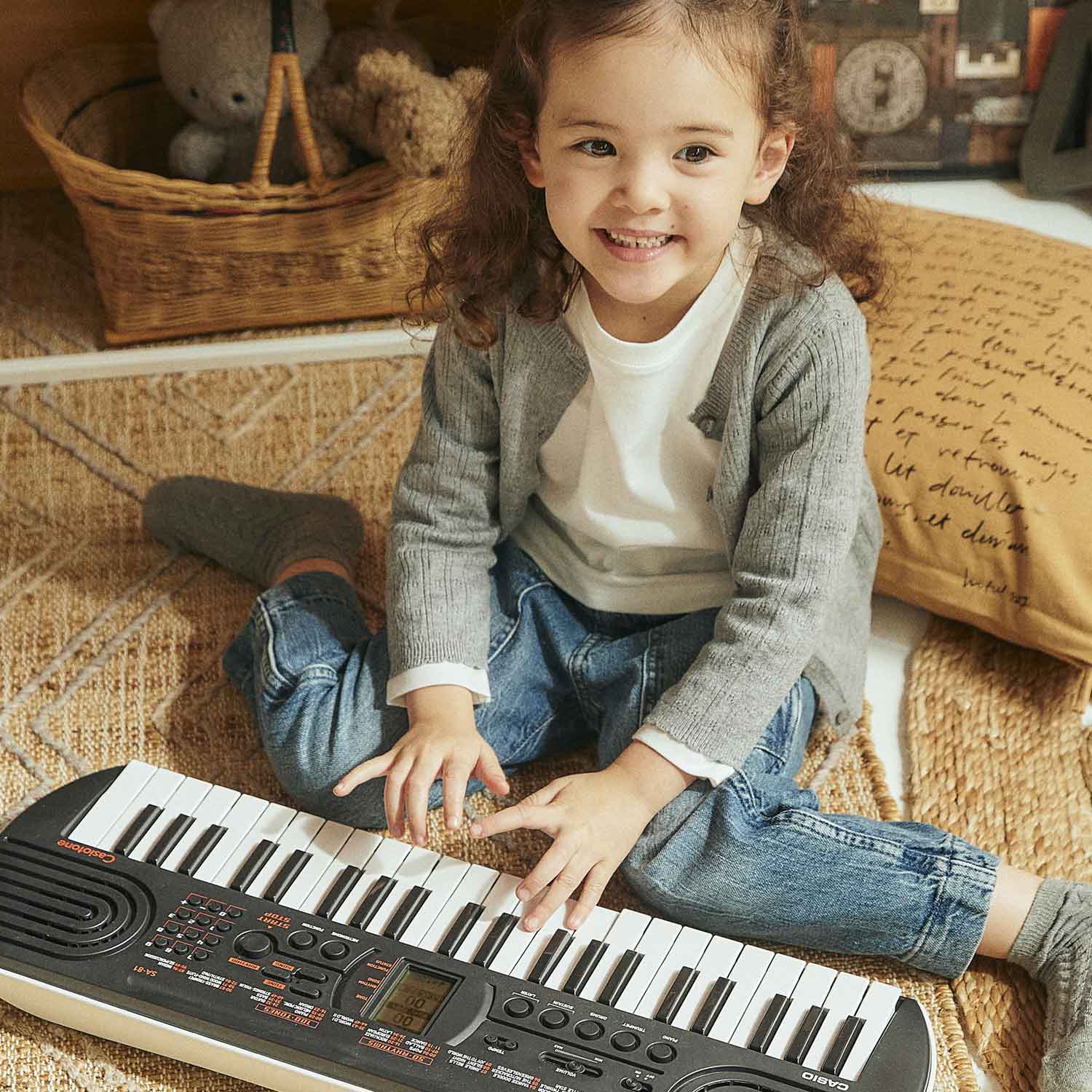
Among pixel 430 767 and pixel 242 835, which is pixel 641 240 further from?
pixel 242 835

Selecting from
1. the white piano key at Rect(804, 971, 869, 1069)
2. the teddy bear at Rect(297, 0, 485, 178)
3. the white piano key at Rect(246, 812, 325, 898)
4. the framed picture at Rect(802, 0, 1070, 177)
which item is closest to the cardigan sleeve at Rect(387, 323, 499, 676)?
the white piano key at Rect(246, 812, 325, 898)

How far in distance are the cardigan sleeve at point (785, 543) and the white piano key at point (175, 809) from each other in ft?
1.07

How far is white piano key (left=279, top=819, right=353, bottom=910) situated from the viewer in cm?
99

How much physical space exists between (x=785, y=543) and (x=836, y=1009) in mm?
305

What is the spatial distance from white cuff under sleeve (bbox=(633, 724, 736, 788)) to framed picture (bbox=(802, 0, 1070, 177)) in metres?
0.92

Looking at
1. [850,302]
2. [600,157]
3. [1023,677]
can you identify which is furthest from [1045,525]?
[600,157]

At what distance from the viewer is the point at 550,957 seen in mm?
952

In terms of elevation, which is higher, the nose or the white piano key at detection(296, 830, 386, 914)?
the nose

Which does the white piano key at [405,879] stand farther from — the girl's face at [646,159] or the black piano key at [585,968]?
the girl's face at [646,159]

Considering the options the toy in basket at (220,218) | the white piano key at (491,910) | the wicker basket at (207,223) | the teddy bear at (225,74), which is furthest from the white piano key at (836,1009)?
the teddy bear at (225,74)

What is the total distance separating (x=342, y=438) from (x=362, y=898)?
2.15 ft

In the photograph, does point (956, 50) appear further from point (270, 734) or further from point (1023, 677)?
point (270, 734)

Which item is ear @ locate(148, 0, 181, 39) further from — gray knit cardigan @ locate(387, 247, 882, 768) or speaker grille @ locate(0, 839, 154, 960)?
speaker grille @ locate(0, 839, 154, 960)

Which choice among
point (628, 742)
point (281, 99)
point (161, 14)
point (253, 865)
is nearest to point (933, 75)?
point (281, 99)
